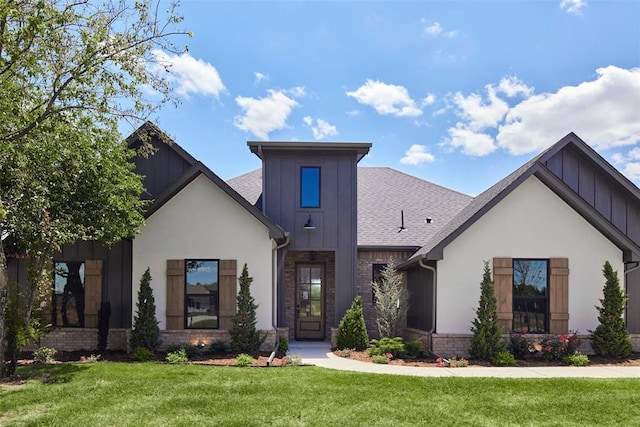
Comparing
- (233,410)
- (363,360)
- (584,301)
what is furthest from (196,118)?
(584,301)

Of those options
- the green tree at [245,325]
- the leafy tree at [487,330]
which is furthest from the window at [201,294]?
the leafy tree at [487,330]

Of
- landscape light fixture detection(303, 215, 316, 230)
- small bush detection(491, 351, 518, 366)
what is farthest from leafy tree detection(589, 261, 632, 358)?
landscape light fixture detection(303, 215, 316, 230)

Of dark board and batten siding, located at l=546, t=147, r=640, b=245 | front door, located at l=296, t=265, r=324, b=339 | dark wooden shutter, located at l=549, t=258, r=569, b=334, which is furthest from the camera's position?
front door, located at l=296, t=265, r=324, b=339

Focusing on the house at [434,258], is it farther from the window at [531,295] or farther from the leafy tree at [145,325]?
the leafy tree at [145,325]

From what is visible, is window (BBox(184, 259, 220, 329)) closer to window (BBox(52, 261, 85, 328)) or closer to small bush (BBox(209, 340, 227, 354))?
small bush (BBox(209, 340, 227, 354))

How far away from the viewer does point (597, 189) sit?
13.1 meters

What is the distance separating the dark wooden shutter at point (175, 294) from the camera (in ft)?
38.0

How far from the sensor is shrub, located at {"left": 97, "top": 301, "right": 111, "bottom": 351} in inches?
473

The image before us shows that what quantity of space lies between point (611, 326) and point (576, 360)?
4.76 ft

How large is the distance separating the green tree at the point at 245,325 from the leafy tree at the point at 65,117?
121 inches

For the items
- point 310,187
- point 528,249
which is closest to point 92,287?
point 310,187

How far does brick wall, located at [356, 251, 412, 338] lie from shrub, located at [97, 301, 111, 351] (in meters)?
7.04

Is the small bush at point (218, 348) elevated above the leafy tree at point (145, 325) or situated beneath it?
situated beneath

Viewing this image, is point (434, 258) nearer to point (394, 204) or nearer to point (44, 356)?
point (394, 204)
